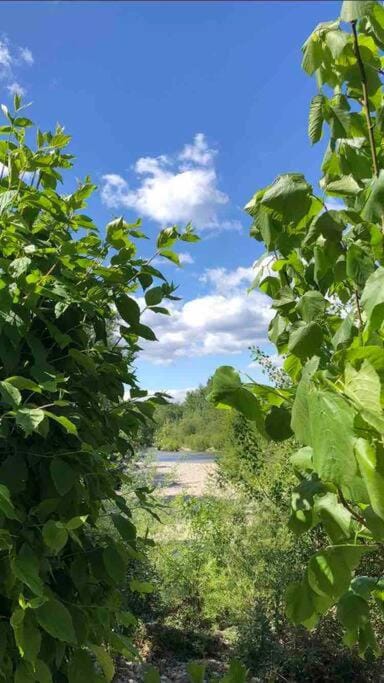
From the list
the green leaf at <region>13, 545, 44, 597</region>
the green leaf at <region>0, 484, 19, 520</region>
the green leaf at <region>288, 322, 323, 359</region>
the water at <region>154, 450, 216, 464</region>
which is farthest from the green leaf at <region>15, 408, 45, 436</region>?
the water at <region>154, 450, 216, 464</region>

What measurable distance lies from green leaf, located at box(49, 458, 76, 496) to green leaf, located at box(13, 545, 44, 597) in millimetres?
129

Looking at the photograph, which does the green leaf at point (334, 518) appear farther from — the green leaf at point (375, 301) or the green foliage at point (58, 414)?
the green foliage at point (58, 414)

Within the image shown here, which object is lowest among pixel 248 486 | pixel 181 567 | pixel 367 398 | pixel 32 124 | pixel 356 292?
pixel 181 567

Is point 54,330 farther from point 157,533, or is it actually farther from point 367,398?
point 157,533

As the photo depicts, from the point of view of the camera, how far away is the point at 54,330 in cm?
131

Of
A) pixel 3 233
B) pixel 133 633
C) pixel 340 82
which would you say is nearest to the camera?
pixel 340 82

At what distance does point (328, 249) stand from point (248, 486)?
435 centimetres

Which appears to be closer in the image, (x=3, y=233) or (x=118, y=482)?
(x=3, y=233)

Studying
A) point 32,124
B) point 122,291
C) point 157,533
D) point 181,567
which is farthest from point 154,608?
point 32,124

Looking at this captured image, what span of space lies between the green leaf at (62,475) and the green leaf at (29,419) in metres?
0.20

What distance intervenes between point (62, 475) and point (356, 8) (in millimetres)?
969

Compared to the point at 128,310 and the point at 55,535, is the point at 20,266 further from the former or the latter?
the point at 55,535

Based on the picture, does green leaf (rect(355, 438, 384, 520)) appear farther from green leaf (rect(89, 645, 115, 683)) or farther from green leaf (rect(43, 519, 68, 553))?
green leaf (rect(89, 645, 115, 683))

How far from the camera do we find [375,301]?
623mm
